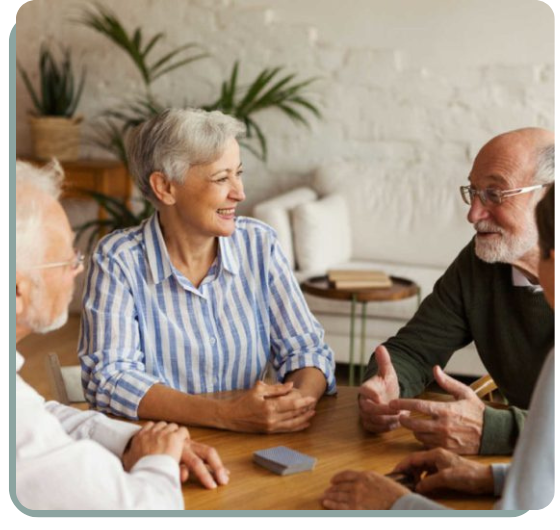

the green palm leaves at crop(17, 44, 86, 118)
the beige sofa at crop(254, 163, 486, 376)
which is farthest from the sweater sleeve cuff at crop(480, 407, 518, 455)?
the green palm leaves at crop(17, 44, 86, 118)

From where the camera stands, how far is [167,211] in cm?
257

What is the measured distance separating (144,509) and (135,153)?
1299mm

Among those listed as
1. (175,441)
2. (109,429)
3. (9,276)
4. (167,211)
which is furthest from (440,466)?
(167,211)

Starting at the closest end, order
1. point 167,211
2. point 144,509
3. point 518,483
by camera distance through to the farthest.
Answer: point 518,483 → point 144,509 → point 167,211

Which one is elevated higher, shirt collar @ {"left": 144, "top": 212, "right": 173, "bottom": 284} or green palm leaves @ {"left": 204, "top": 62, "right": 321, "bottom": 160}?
green palm leaves @ {"left": 204, "top": 62, "right": 321, "bottom": 160}

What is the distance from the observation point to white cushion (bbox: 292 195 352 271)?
525 centimetres

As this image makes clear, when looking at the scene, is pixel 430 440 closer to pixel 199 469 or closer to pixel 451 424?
pixel 451 424

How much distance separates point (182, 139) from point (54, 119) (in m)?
3.74

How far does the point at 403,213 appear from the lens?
5.68 meters

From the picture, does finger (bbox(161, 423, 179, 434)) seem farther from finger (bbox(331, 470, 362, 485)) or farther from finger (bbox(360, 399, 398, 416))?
finger (bbox(360, 399, 398, 416))

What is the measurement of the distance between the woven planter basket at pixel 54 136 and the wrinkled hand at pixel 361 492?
4699 mm

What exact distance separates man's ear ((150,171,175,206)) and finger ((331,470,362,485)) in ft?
3.50

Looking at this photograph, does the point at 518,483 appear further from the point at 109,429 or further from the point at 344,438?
the point at 109,429

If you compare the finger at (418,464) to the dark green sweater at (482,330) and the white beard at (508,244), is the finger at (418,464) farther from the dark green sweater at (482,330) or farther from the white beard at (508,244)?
the white beard at (508,244)
